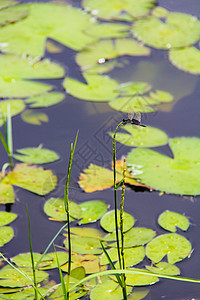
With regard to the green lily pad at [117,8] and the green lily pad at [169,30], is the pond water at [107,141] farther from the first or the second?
the green lily pad at [117,8]

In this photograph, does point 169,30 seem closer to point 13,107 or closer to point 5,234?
point 13,107

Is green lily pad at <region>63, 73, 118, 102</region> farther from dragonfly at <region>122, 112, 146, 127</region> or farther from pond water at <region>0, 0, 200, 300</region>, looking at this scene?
dragonfly at <region>122, 112, 146, 127</region>

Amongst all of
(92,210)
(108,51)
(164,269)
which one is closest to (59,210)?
(92,210)

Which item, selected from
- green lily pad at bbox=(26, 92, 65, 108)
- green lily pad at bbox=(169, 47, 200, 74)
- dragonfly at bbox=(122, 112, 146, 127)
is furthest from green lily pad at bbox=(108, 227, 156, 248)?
green lily pad at bbox=(169, 47, 200, 74)

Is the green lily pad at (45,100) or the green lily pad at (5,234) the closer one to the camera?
the green lily pad at (5,234)

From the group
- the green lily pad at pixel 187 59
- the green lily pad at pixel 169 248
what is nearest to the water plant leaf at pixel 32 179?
the green lily pad at pixel 169 248

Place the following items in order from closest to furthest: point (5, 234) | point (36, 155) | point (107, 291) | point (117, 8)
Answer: point (107, 291)
point (5, 234)
point (36, 155)
point (117, 8)
